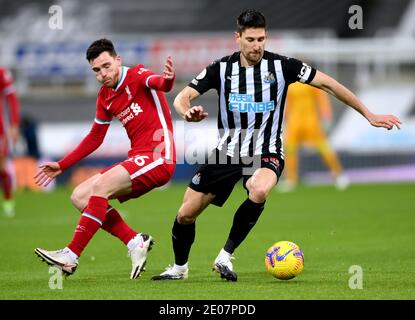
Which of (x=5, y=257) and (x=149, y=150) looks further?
(x=5, y=257)

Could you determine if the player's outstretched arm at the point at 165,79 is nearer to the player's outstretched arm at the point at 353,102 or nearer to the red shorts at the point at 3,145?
the player's outstretched arm at the point at 353,102

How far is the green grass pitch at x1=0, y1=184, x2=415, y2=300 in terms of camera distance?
670cm

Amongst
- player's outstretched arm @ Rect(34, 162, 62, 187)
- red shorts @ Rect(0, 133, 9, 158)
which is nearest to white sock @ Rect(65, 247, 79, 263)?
player's outstretched arm @ Rect(34, 162, 62, 187)

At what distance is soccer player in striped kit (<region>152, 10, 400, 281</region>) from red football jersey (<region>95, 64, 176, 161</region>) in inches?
15.3

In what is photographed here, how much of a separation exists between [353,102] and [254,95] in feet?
2.54

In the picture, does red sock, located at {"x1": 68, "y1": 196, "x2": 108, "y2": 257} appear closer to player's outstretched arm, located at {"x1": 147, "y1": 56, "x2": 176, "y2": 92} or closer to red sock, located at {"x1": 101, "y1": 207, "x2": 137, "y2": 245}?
red sock, located at {"x1": 101, "y1": 207, "x2": 137, "y2": 245}

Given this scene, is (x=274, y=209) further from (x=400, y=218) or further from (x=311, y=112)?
(x=311, y=112)

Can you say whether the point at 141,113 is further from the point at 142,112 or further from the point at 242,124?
the point at 242,124

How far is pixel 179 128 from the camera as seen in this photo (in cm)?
2016

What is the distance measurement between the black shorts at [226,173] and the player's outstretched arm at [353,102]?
0.67 m

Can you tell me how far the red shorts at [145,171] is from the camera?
24.9 ft

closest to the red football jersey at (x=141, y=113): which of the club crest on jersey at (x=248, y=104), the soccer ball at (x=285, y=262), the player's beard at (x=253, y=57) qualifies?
the club crest on jersey at (x=248, y=104)


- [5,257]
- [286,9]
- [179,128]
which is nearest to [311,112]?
[179,128]
